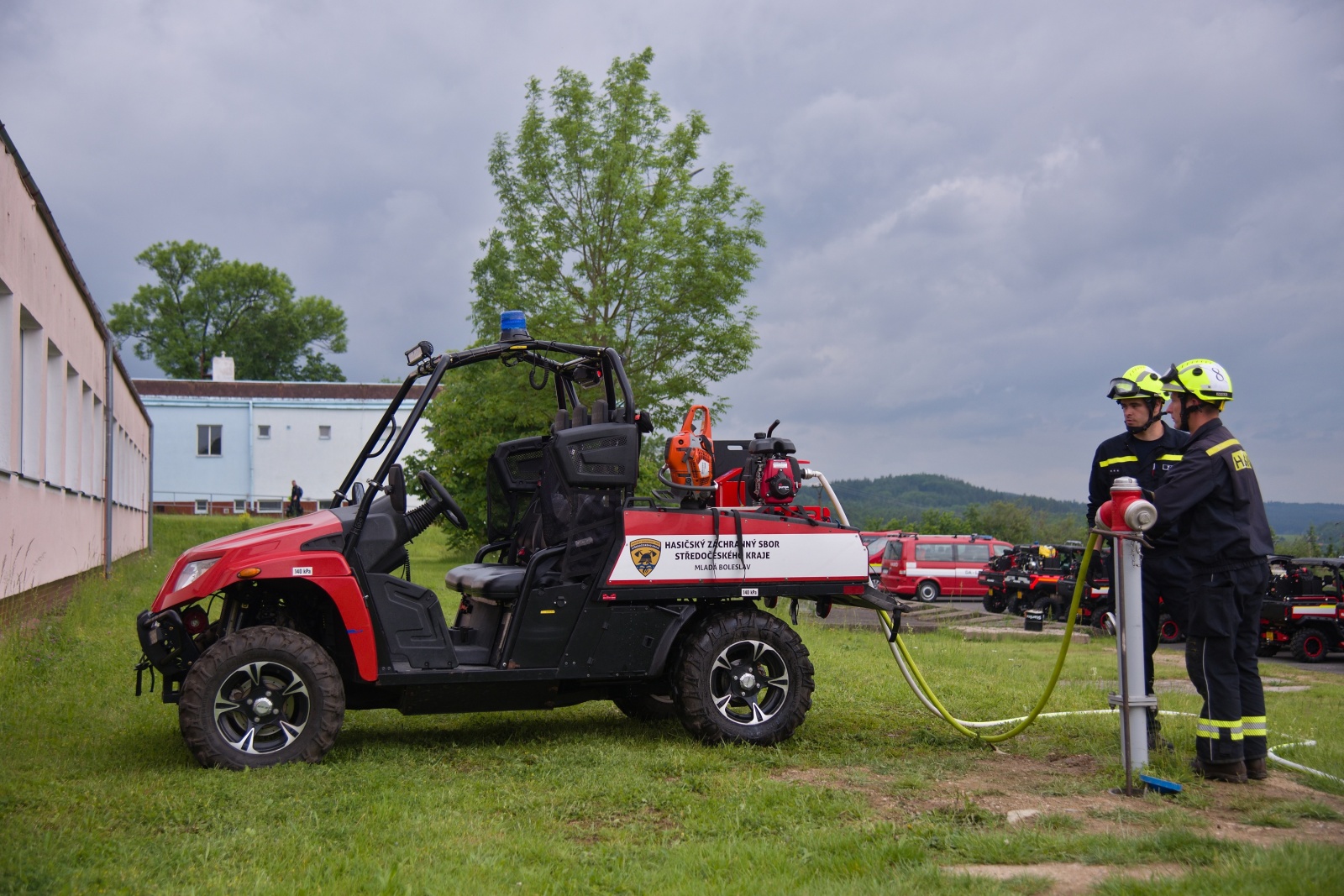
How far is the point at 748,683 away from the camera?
6973mm

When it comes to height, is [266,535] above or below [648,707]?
above

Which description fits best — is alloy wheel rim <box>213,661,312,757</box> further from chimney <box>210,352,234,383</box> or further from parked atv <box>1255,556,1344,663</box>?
chimney <box>210,352,234,383</box>

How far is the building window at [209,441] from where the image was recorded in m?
49.5

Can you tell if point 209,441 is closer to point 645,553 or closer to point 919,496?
point 645,553

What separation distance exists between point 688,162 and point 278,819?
58.3 ft

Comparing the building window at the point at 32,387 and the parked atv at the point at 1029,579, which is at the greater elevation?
the building window at the point at 32,387

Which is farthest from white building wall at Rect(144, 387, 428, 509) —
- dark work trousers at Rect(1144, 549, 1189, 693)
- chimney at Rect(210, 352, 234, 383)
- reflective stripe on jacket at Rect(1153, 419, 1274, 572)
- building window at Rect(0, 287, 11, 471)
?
reflective stripe on jacket at Rect(1153, 419, 1274, 572)

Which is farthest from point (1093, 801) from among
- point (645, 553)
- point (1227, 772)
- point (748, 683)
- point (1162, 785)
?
point (645, 553)

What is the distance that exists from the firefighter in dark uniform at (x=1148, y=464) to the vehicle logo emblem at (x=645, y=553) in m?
2.51

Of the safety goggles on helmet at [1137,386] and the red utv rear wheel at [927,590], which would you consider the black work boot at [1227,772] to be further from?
the red utv rear wheel at [927,590]

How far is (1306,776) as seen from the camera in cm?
591

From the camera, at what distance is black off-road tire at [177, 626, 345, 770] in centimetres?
587

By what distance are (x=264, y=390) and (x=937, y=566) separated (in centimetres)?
3309

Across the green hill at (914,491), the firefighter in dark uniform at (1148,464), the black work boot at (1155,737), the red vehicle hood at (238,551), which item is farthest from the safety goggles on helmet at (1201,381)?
the green hill at (914,491)
